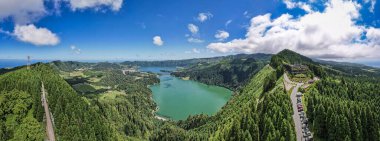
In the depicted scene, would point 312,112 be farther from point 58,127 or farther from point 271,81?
point 58,127

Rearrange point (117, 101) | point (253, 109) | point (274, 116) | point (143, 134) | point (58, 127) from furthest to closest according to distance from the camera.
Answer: point (117, 101), point (143, 134), point (253, 109), point (58, 127), point (274, 116)

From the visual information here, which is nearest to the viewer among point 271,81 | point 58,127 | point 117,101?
point 58,127

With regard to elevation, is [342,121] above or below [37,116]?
above

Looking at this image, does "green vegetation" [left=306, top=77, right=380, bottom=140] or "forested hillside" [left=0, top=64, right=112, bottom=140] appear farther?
"forested hillside" [left=0, top=64, right=112, bottom=140]

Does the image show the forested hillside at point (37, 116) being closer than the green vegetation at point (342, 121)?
No

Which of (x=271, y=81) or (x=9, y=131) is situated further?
(x=271, y=81)

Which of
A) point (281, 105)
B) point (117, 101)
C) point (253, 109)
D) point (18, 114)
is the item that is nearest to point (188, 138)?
point (253, 109)

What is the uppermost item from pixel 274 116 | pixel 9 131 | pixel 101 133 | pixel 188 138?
pixel 274 116

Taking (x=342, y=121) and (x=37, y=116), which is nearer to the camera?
(x=342, y=121)

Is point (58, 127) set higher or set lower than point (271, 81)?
lower
